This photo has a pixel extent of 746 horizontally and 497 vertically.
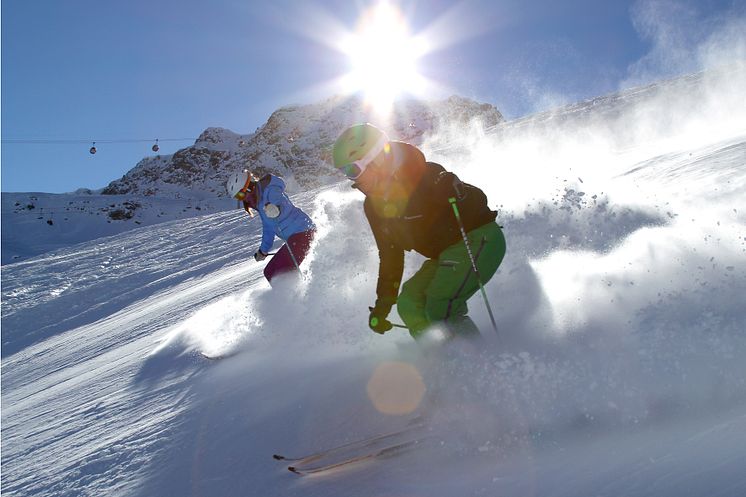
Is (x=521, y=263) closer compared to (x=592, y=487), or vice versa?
(x=592, y=487)

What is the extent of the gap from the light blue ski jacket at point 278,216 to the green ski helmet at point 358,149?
3.78 metres

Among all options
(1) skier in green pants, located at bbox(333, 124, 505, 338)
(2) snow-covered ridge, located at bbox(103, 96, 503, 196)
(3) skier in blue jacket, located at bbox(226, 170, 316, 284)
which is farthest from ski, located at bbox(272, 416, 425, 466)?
(2) snow-covered ridge, located at bbox(103, 96, 503, 196)

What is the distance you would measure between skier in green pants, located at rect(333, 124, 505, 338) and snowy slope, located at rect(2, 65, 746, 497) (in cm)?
29

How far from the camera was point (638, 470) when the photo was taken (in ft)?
6.45

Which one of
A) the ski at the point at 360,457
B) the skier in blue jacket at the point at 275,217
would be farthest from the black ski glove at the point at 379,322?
the skier in blue jacket at the point at 275,217

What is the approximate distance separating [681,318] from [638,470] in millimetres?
1116

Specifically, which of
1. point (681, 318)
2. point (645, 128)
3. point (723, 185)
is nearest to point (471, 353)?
point (681, 318)

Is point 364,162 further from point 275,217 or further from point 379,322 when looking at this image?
point 275,217

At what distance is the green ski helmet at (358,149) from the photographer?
306cm

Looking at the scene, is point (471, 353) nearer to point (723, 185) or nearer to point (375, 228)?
point (375, 228)

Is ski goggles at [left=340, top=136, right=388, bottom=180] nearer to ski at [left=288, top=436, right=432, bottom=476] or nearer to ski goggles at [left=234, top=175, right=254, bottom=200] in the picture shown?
ski at [left=288, top=436, right=432, bottom=476]

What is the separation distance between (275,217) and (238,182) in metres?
0.68

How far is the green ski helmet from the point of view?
306 cm

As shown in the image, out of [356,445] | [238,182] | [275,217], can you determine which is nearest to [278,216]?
[275,217]
